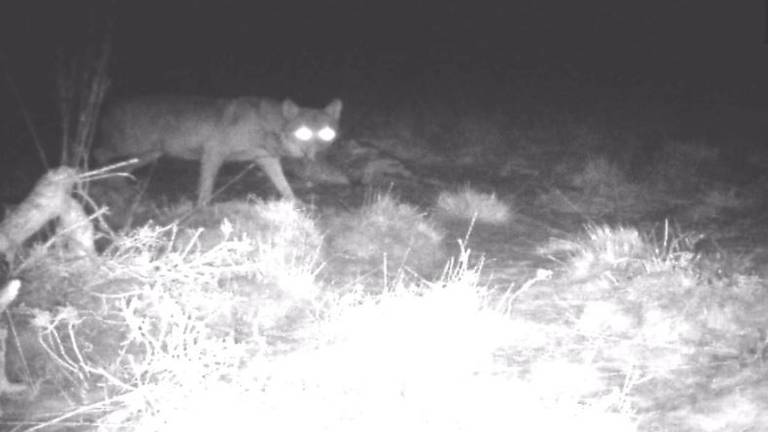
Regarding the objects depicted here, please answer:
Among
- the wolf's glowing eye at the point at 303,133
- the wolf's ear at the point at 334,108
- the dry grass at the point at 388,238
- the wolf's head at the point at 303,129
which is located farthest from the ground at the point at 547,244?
the wolf's ear at the point at 334,108

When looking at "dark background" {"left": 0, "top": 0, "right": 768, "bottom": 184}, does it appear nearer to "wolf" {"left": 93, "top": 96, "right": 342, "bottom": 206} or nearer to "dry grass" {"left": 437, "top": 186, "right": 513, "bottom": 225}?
"wolf" {"left": 93, "top": 96, "right": 342, "bottom": 206}

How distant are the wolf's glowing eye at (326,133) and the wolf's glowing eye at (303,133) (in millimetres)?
135

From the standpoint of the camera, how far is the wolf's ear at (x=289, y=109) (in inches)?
340

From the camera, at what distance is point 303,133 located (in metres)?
8.58

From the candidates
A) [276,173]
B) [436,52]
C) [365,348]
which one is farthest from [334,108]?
[436,52]

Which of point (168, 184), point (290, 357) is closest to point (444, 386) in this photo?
point (290, 357)

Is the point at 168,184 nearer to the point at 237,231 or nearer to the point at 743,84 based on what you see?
the point at 237,231

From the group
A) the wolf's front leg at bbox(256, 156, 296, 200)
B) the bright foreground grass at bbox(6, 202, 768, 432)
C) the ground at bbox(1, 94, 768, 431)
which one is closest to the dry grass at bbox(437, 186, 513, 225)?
the ground at bbox(1, 94, 768, 431)

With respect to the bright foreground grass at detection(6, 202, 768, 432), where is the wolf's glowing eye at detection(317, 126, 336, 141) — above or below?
above

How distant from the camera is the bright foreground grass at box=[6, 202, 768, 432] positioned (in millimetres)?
3625

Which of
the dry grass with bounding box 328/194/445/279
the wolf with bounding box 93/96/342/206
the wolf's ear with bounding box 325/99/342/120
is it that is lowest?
the dry grass with bounding box 328/194/445/279

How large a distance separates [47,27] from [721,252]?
10044 mm

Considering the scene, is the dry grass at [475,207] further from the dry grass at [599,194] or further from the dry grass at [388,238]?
the dry grass at [599,194]

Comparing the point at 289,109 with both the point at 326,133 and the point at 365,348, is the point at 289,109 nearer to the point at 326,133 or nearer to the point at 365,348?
the point at 326,133
